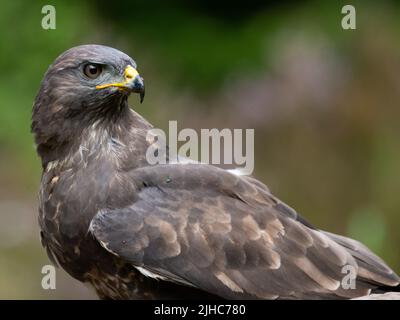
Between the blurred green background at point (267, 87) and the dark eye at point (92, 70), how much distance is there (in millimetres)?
3468

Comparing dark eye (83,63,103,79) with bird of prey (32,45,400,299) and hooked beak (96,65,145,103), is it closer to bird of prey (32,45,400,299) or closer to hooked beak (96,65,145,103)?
bird of prey (32,45,400,299)

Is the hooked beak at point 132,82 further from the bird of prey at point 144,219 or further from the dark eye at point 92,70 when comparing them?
the dark eye at point 92,70

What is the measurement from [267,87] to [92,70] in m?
4.23

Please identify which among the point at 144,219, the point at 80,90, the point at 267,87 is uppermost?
the point at 267,87

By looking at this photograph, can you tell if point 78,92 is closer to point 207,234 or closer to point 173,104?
point 207,234

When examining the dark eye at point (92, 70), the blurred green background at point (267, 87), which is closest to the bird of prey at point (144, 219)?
the dark eye at point (92, 70)

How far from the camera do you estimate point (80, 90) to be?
4.70 m

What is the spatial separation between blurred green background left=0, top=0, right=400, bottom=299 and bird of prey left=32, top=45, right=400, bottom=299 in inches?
132

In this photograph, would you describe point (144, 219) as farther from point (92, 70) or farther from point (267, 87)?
point (267, 87)

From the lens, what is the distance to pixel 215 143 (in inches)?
261

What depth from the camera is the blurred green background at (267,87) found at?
8219 mm

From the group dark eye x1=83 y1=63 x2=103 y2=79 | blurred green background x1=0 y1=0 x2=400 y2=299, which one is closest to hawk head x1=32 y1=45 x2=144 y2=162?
dark eye x1=83 y1=63 x2=103 y2=79

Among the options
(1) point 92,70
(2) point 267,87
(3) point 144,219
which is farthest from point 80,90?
(2) point 267,87

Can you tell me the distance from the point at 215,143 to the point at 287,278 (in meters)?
2.16
